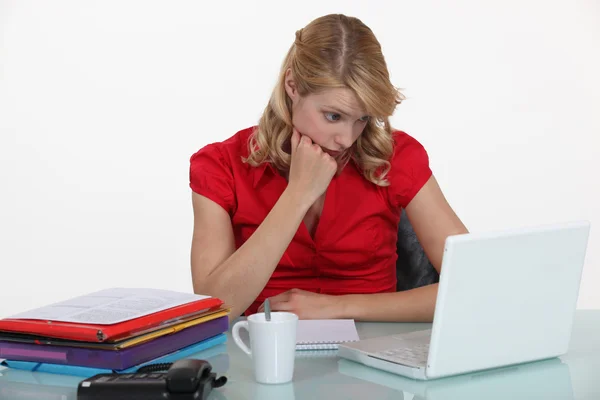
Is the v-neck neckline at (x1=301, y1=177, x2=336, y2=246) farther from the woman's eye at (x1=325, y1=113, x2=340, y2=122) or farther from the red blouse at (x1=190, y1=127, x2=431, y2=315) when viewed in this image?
the woman's eye at (x1=325, y1=113, x2=340, y2=122)

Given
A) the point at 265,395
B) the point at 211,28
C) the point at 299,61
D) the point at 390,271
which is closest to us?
the point at 265,395

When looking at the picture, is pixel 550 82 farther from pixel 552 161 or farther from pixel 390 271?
pixel 390 271

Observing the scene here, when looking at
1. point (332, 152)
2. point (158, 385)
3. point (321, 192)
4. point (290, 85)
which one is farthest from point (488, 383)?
point (290, 85)

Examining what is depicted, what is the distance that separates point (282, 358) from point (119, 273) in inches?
136

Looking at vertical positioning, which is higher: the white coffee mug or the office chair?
the white coffee mug

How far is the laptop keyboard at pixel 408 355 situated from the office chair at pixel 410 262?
2.38 feet

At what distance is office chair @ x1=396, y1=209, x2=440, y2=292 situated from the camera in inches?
82.6

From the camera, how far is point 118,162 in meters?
4.47

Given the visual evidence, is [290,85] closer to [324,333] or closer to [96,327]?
[324,333]

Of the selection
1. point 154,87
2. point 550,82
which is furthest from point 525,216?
point 154,87

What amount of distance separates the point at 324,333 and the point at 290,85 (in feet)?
→ 2.50

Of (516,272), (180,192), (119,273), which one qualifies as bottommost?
(119,273)

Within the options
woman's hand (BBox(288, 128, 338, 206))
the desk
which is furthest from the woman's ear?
the desk

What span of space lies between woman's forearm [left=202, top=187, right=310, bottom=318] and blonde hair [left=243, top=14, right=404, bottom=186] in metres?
0.32
